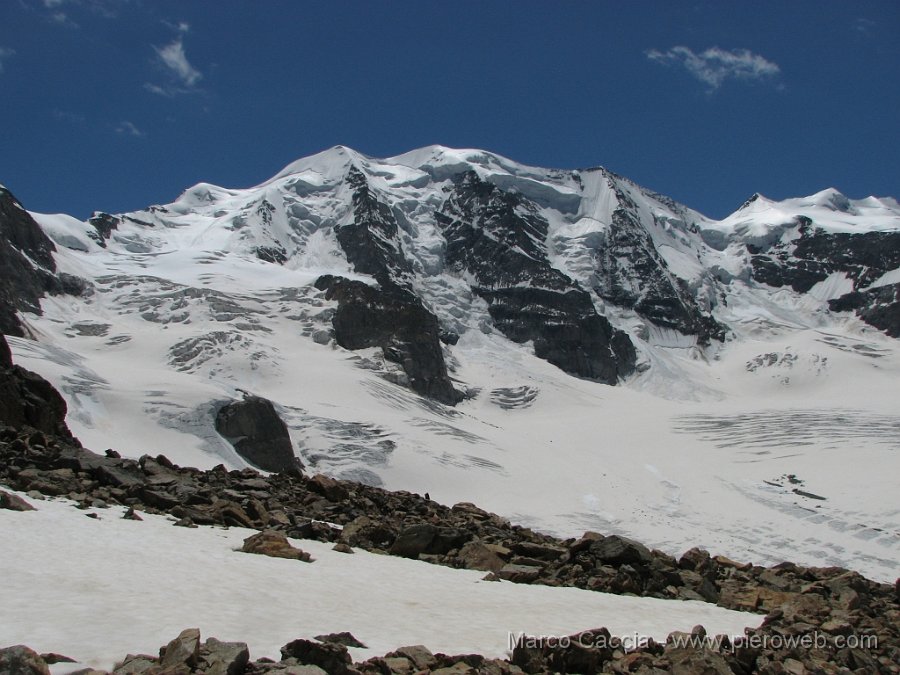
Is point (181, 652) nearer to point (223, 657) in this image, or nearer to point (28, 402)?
point (223, 657)

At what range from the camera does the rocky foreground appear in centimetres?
1118

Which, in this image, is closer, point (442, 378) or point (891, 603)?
point (891, 603)

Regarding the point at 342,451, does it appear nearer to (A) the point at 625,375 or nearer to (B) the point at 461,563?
(B) the point at 461,563

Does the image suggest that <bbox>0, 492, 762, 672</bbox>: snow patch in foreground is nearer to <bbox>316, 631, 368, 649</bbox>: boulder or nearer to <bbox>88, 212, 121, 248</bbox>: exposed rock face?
<bbox>316, 631, 368, 649</bbox>: boulder

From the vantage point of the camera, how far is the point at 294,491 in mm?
26234

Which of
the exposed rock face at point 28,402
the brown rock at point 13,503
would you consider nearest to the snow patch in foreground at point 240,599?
the brown rock at point 13,503

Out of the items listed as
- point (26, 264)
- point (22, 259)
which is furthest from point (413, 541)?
point (22, 259)

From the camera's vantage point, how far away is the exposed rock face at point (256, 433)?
208 ft

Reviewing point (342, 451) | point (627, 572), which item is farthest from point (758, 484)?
point (627, 572)

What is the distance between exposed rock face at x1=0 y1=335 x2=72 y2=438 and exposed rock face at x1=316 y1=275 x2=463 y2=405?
102 metres

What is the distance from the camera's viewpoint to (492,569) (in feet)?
61.8

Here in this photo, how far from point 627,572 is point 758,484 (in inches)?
3147

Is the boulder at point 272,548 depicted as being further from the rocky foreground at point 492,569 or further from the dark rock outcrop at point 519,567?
the dark rock outcrop at point 519,567

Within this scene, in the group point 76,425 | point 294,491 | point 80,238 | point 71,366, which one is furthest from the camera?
point 80,238
